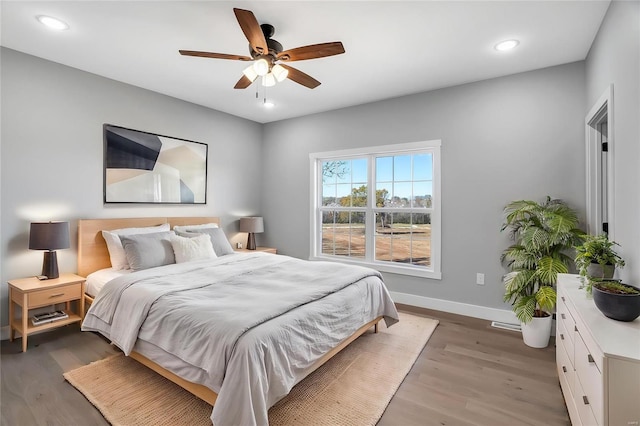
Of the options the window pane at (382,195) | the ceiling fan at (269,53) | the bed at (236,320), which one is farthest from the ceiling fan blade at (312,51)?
the window pane at (382,195)

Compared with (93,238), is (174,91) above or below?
above

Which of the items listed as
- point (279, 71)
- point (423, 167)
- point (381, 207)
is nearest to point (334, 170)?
point (381, 207)

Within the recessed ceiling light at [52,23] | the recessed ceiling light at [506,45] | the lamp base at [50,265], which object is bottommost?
the lamp base at [50,265]

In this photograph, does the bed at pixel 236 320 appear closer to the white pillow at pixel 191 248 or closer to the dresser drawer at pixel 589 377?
the white pillow at pixel 191 248

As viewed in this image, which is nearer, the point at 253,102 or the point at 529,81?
the point at 529,81

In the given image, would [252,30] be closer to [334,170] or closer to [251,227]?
[334,170]

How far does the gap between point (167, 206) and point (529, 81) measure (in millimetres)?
4560

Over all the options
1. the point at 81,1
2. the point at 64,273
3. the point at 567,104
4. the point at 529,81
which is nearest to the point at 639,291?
the point at 567,104

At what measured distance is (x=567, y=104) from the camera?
3.10m

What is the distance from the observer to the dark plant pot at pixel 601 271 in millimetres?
1812

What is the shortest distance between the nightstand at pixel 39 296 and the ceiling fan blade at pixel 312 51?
286 cm

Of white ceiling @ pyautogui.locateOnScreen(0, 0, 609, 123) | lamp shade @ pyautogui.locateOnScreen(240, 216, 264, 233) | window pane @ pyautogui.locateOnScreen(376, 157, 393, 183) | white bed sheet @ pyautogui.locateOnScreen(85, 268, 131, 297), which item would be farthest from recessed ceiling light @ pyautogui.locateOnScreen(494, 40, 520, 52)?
white bed sheet @ pyautogui.locateOnScreen(85, 268, 131, 297)

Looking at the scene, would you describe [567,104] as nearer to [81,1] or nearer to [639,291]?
[639,291]

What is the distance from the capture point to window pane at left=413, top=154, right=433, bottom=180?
398 centimetres
